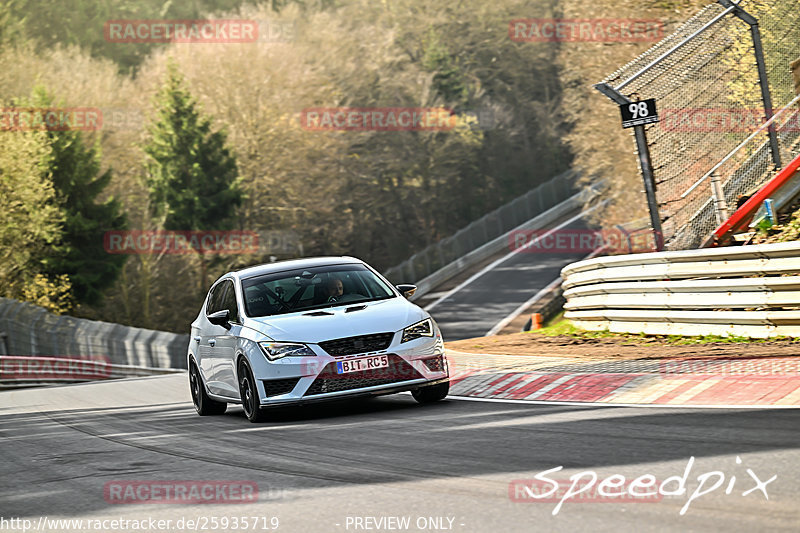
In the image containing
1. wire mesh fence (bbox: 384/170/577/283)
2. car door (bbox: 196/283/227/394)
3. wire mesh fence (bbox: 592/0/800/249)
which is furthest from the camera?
wire mesh fence (bbox: 384/170/577/283)

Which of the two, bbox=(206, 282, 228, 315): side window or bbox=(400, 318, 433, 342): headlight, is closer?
bbox=(400, 318, 433, 342): headlight

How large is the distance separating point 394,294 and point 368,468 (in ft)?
14.9

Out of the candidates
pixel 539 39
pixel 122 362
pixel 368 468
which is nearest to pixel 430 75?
pixel 539 39

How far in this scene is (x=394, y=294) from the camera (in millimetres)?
12125

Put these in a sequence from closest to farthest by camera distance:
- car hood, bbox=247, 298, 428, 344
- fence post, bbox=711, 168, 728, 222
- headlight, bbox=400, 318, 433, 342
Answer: car hood, bbox=247, 298, 428, 344 → headlight, bbox=400, 318, 433, 342 → fence post, bbox=711, 168, 728, 222

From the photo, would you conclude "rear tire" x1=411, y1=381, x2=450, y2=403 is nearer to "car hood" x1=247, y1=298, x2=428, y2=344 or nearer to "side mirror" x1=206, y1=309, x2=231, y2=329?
"car hood" x1=247, y1=298, x2=428, y2=344

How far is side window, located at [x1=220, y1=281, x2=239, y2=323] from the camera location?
12.2 metres

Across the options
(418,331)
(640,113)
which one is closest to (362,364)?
(418,331)

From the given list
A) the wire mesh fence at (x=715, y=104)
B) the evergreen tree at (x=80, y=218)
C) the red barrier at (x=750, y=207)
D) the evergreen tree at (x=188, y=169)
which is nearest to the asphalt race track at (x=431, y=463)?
the wire mesh fence at (x=715, y=104)

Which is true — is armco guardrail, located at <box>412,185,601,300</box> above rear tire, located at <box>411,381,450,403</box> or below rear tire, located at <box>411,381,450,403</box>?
below

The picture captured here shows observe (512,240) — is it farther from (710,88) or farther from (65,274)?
(710,88)

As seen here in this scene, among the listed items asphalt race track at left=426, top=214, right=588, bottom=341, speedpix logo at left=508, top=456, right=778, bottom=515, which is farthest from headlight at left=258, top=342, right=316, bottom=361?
asphalt race track at left=426, top=214, right=588, bottom=341

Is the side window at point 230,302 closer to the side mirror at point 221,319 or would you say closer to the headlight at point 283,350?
the side mirror at point 221,319

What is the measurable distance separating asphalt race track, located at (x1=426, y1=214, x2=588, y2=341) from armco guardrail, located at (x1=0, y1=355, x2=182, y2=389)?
18.0m
